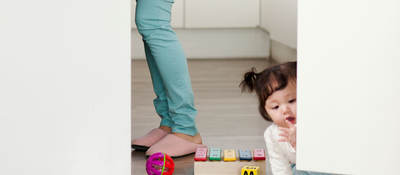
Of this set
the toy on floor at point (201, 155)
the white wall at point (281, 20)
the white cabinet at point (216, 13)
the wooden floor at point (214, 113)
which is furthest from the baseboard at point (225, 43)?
the toy on floor at point (201, 155)

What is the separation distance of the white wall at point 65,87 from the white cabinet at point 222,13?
3493 mm

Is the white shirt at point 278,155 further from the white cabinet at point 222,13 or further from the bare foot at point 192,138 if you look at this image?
the white cabinet at point 222,13

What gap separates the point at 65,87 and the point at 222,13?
11.8 ft

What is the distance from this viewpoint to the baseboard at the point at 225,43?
493 cm

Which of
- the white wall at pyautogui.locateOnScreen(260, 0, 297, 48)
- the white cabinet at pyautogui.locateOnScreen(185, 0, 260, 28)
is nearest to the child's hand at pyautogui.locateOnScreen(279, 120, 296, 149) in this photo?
the white wall at pyautogui.locateOnScreen(260, 0, 297, 48)

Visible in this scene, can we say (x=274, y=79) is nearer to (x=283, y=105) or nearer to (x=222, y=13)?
(x=283, y=105)

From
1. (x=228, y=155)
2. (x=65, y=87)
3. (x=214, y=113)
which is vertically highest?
(x=65, y=87)

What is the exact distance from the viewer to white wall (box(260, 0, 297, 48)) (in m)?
3.22

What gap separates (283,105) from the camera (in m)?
1.33

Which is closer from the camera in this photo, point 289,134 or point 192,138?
point 289,134

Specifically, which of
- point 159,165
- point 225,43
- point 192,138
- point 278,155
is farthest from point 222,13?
point 278,155
